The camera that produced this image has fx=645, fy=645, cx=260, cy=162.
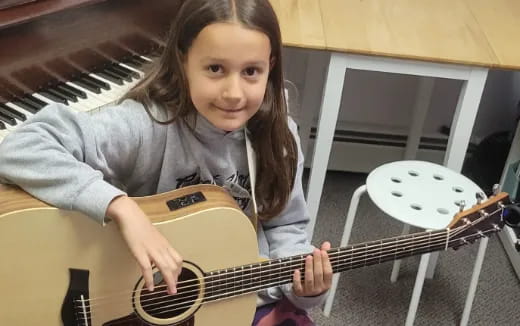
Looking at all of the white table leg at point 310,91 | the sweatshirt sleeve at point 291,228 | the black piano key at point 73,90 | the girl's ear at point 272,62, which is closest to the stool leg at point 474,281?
the sweatshirt sleeve at point 291,228

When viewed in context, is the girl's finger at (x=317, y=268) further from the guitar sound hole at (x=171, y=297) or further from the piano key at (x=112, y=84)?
the piano key at (x=112, y=84)

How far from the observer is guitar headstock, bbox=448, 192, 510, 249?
1255mm

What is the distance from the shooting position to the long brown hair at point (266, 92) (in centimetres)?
104

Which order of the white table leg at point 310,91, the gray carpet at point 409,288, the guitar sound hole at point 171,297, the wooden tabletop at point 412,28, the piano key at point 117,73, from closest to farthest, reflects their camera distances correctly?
1. the guitar sound hole at point 171,297
2. the piano key at point 117,73
3. the wooden tabletop at point 412,28
4. the gray carpet at point 409,288
5. the white table leg at point 310,91

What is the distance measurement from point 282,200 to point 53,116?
0.46 m

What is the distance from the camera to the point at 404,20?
172cm

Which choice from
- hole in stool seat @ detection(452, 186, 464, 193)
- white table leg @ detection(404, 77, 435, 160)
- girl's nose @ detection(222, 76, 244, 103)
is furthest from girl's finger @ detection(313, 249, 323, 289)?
white table leg @ detection(404, 77, 435, 160)

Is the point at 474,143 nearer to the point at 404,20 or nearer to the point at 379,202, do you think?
the point at 404,20

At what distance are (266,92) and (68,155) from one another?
0.37 meters

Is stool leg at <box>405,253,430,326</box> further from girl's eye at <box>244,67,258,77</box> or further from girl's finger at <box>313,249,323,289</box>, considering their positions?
girl's eye at <box>244,67,258,77</box>

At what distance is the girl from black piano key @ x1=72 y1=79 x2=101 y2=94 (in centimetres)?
23

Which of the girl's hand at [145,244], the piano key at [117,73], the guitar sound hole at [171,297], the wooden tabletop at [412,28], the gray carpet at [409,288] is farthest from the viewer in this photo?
the gray carpet at [409,288]

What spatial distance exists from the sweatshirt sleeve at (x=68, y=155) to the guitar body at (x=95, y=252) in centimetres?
3

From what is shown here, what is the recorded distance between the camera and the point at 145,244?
3.15 ft
